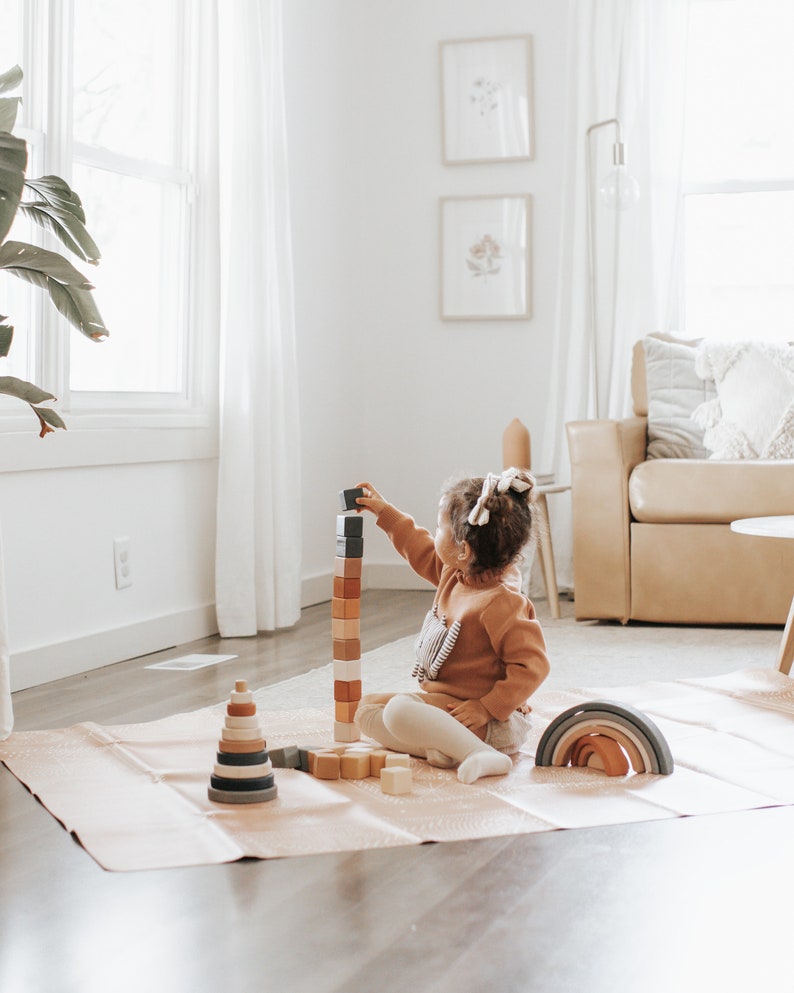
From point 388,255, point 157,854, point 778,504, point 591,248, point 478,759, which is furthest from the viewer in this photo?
point 388,255

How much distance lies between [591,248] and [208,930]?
3.67m

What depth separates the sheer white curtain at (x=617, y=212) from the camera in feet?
15.3

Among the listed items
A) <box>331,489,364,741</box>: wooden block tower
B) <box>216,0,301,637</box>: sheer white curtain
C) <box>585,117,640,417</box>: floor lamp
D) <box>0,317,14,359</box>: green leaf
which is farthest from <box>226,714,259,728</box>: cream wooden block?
<box>585,117,640,417</box>: floor lamp

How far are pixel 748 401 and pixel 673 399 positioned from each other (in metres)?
0.28

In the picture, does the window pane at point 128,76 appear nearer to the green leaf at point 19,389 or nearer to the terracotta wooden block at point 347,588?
the green leaf at point 19,389

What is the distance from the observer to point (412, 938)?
1415 millimetres

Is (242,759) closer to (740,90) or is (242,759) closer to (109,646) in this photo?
(109,646)

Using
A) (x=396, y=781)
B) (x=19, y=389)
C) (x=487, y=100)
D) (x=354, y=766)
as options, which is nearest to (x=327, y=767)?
(x=354, y=766)

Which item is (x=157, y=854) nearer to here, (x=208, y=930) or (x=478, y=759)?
(x=208, y=930)

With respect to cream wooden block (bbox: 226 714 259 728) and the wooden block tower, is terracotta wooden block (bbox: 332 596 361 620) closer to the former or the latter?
the wooden block tower

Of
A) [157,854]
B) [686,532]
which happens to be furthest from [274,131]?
[157,854]

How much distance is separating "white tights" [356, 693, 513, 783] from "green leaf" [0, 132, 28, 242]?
1.00 meters

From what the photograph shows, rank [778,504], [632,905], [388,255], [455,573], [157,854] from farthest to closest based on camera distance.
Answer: [388,255] → [778,504] → [455,573] → [157,854] → [632,905]

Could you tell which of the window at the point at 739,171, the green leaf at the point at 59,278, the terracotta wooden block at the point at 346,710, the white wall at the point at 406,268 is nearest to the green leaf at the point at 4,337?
the green leaf at the point at 59,278
